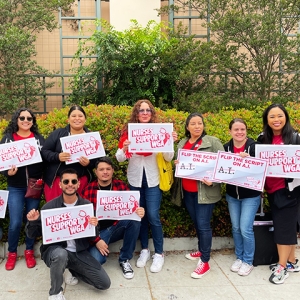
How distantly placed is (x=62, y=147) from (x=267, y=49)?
6.02 meters

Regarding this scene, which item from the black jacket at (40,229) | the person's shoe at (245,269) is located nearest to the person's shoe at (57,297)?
the black jacket at (40,229)

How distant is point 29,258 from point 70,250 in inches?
37.6

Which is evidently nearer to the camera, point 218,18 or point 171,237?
point 171,237

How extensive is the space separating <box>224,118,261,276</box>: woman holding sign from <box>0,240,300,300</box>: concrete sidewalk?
0.18 m

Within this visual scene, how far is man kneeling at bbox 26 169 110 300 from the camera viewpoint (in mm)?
3404

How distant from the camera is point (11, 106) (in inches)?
352

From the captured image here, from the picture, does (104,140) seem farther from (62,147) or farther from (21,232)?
(21,232)

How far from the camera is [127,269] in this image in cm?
393

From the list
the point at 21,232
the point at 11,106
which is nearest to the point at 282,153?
the point at 21,232

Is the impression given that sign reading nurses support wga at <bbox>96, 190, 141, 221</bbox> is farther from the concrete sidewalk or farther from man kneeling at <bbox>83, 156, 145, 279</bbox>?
the concrete sidewalk

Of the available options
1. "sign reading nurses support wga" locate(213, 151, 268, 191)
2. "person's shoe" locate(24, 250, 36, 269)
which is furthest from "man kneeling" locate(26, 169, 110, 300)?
"sign reading nurses support wga" locate(213, 151, 268, 191)

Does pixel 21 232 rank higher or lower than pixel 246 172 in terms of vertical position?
lower

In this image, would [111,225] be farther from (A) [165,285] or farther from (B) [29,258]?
(B) [29,258]

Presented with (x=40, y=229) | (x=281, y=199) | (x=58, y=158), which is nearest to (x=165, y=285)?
(x=40, y=229)
